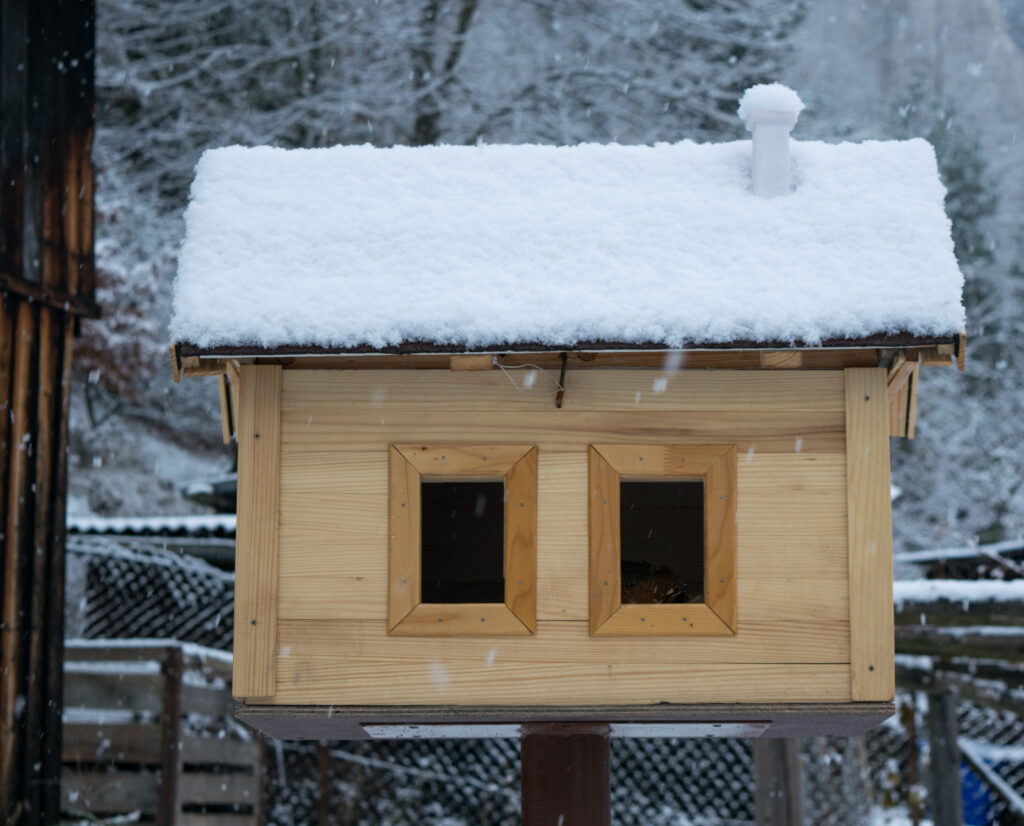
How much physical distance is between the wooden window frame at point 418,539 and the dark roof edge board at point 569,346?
0.32 metres

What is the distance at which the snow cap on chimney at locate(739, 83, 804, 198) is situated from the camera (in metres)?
2.96

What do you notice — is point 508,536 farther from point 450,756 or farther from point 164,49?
point 164,49

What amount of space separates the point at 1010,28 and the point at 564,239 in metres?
30.5

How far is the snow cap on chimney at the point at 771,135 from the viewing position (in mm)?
2963

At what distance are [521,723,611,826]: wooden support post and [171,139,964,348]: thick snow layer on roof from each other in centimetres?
115

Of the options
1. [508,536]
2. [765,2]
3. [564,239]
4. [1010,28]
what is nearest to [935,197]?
[564,239]

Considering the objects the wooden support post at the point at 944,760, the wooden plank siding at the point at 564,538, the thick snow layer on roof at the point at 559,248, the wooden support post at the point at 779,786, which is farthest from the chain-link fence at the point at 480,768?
the thick snow layer on roof at the point at 559,248

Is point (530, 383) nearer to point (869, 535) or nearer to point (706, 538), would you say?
point (706, 538)

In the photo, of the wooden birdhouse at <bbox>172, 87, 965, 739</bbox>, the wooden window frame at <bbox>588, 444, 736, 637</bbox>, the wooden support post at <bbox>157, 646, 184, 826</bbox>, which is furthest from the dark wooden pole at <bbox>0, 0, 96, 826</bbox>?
the wooden window frame at <bbox>588, 444, 736, 637</bbox>

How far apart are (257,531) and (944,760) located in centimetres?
448

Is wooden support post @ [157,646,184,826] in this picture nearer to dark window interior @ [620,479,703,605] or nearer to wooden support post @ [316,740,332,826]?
wooden support post @ [316,740,332,826]

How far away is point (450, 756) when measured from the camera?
753 cm

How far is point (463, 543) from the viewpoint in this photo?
4.13m

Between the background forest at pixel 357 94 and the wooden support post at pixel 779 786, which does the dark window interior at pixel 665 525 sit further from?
the background forest at pixel 357 94
